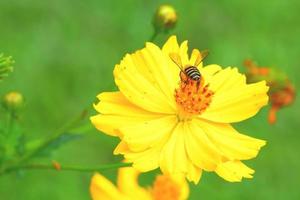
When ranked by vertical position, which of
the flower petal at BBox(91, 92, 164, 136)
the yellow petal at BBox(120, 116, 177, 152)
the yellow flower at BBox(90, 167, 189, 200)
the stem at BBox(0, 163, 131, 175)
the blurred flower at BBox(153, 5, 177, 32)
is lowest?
the yellow flower at BBox(90, 167, 189, 200)

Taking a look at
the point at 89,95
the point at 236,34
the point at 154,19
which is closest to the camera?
the point at 154,19

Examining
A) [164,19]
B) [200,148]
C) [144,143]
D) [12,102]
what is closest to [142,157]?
[144,143]

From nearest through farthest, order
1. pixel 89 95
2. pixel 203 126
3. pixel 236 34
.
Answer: pixel 203 126, pixel 89 95, pixel 236 34

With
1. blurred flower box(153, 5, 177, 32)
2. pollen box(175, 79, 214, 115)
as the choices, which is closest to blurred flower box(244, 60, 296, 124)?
blurred flower box(153, 5, 177, 32)

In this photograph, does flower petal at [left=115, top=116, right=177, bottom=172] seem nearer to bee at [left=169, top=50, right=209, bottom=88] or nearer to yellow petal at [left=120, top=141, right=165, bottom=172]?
yellow petal at [left=120, top=141, right=165, bottom=172]

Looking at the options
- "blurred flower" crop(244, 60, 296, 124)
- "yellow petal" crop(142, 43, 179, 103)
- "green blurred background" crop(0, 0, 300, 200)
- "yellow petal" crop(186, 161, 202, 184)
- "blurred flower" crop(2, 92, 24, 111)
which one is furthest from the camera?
"green blurred background" crop(0, 0, 300, 200)

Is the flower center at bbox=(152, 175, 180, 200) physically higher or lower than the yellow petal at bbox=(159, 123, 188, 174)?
lower

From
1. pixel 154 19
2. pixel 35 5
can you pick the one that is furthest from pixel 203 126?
pixel 35 5

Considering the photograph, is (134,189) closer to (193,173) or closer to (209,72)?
(209,72)

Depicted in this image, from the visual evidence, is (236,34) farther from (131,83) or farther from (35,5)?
(131,83)
